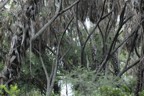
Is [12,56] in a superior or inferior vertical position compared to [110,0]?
inferior

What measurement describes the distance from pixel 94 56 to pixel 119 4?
2.60 metres

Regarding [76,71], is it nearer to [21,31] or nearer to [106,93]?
[21,31]

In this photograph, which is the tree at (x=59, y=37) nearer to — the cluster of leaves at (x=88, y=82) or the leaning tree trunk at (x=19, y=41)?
the leaning tree trunk at (x=19, y=41)

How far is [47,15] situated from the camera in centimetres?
977

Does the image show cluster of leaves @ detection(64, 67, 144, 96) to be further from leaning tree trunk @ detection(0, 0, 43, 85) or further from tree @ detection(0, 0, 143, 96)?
leaning tree trunk @ detection(0, 0, 43, 85)

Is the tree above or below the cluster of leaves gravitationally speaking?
above

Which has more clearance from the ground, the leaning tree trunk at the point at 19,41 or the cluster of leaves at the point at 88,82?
the leaning tree trunk at the point at 19,41

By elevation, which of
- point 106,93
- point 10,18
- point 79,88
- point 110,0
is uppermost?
point 110,0

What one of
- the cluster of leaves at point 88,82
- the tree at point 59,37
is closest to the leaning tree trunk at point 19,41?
the tree at point 59,37

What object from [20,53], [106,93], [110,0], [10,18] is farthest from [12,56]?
[110,0]

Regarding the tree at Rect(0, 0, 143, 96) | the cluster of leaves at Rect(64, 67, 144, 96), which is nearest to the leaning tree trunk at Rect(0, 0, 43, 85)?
the tree at Rect(0, 0, 143, 96)

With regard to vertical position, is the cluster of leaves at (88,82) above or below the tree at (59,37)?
below

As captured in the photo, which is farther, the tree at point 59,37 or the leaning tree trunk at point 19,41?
the tree at point 59,37

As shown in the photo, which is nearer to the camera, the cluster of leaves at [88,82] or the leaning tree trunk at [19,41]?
the leaning tree trunk at [19,41]
